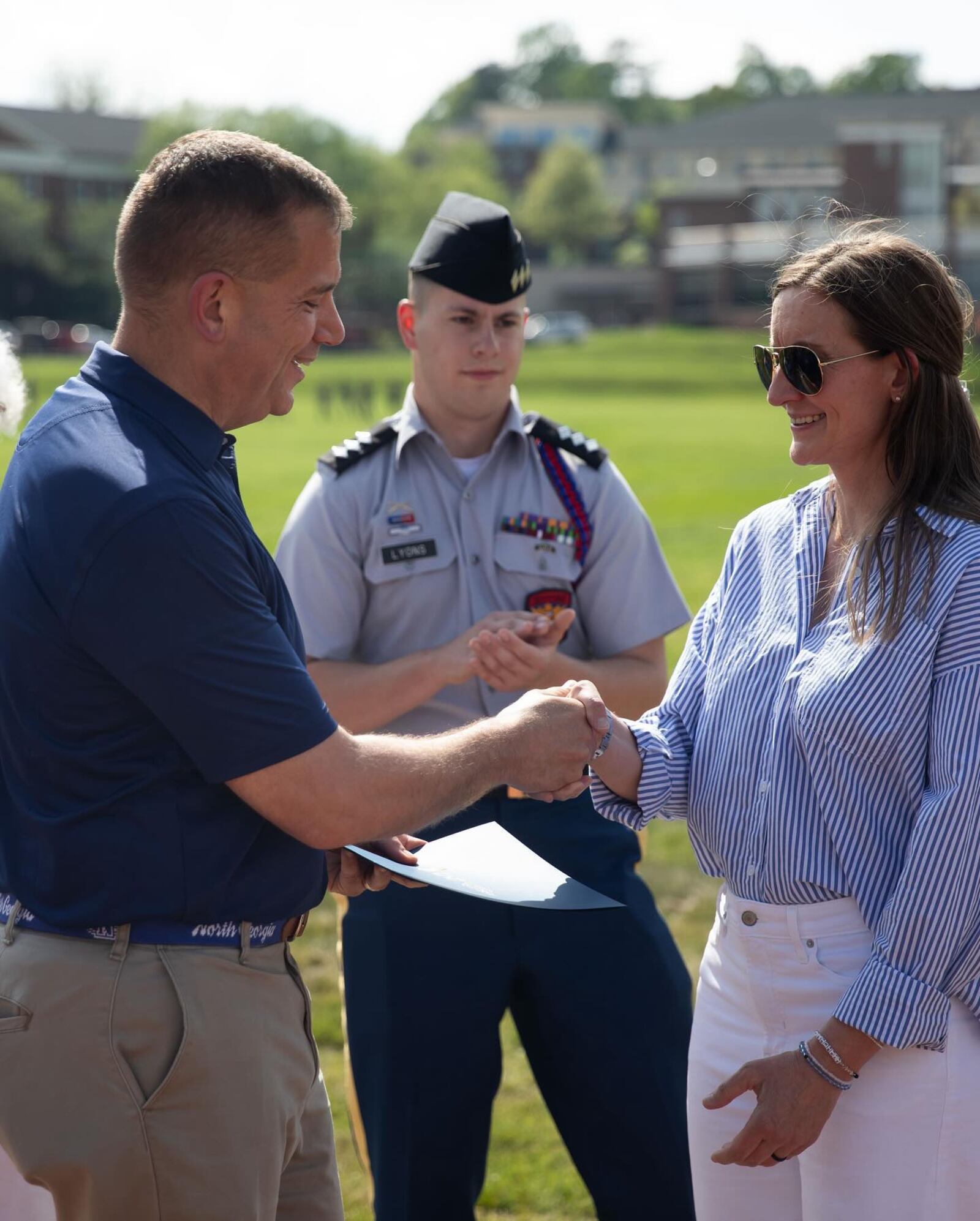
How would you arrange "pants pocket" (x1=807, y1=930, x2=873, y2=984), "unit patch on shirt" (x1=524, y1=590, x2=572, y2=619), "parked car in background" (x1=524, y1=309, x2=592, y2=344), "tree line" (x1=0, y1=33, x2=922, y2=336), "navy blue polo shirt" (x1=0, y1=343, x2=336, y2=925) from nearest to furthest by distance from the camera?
"navy blue polo shirt" (x1=0, y1=343, x2=336, y2=925), "pants pocket" (x1=807, y1=930, x2=873, y2=984), "unit patch on shirt" (x1=524, y1=590, x2=572, y2=619), "tree line" (x1=0, y1=33, x2=922, y2=336), "parked car in background" (x1=524, y1=309, x2=592, y2=344)

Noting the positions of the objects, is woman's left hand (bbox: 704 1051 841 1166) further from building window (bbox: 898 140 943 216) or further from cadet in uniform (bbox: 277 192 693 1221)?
building window (bbox: 898 140 943 216)

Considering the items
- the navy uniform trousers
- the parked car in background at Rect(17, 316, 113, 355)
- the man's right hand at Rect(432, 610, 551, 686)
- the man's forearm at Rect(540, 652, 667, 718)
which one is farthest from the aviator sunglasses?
the parked car in background at Rect(17, 316, 113, 355)

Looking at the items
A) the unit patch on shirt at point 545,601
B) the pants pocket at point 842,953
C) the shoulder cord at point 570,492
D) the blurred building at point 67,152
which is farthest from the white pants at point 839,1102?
the blurred building at point 67,152

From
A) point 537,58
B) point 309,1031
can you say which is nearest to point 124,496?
point 309,1031

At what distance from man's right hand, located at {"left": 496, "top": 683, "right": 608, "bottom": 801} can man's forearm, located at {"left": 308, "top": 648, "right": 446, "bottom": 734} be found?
65 cm

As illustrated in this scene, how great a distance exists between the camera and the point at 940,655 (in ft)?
7.65

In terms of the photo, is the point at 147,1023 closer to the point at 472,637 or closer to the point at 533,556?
the point at 472,637

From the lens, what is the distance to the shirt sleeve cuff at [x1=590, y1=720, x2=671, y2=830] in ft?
9.02

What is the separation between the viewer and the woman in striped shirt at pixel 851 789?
7.53 ft

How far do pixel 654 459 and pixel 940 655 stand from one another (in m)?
27.3

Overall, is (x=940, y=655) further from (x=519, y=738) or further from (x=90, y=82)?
(x=90, y=82)

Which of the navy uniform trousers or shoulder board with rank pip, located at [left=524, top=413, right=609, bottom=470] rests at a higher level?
shoulder board with rank pip, located at [left=524, top=413, right=609, bottom=470]

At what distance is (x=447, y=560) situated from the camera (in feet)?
12.0

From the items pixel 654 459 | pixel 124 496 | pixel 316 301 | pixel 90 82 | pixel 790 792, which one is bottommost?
pixel 654 459
